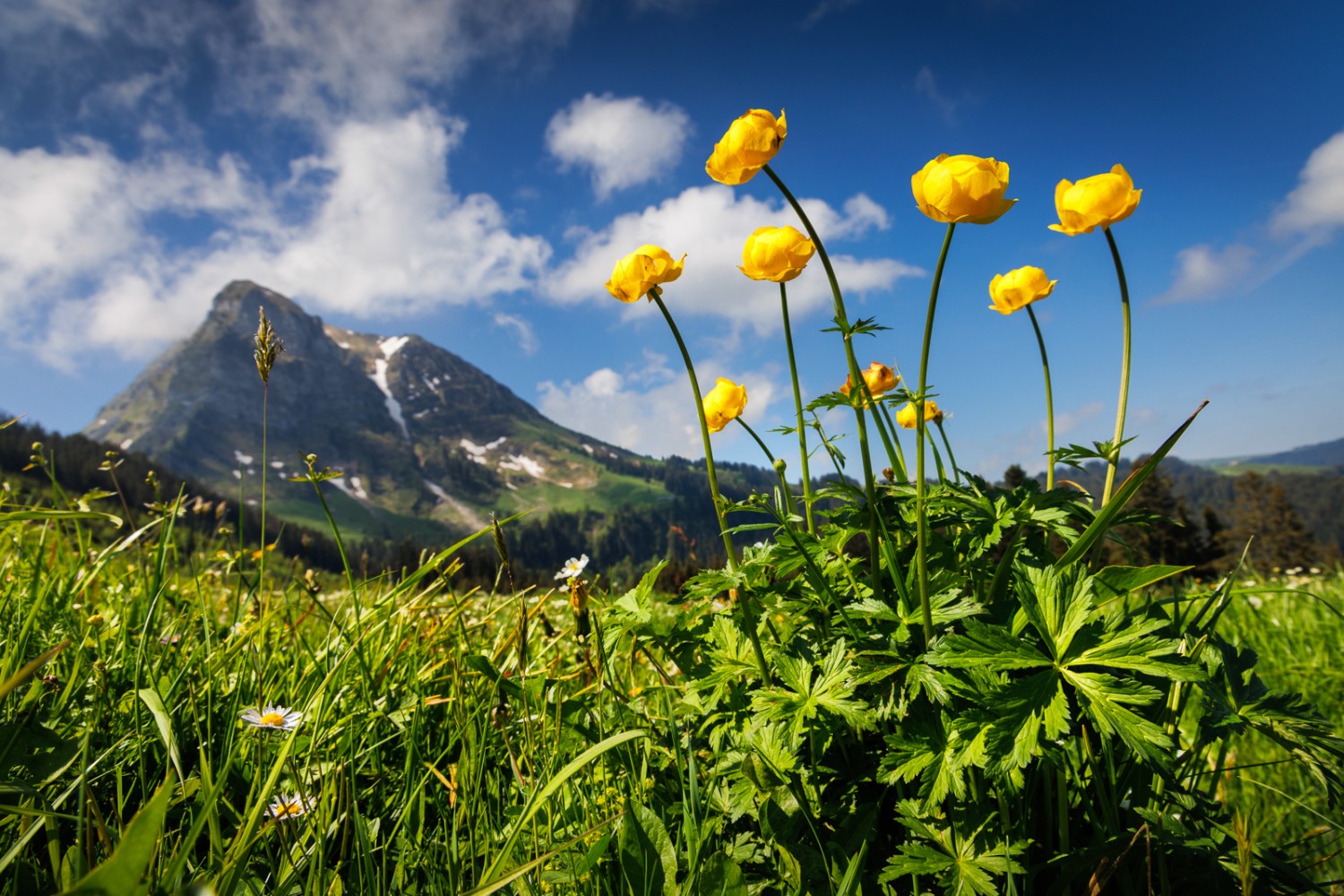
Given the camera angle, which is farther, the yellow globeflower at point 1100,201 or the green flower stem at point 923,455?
the yellow globeflower at point 1100,201

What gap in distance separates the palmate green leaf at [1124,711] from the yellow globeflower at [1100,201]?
1210mm

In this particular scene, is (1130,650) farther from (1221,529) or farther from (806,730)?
(1221,529)

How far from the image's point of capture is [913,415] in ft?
7.34

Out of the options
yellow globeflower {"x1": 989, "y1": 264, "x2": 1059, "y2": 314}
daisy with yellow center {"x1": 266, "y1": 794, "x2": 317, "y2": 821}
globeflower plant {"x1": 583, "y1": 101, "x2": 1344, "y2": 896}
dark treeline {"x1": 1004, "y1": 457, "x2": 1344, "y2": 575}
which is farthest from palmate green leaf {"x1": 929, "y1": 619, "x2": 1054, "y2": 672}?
daisy with yellow center {"x1": 266, "y1": 794, "x2": 317, "y2": 821}

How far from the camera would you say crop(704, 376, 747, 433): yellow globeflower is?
2150mm

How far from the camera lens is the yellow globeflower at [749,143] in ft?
5.69

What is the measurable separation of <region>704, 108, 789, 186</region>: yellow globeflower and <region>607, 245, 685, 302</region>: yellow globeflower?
0.30 meters

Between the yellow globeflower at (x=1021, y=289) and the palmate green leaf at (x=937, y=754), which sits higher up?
the yellow globeflower at (x=1021, y=289)

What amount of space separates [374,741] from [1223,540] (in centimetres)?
4714

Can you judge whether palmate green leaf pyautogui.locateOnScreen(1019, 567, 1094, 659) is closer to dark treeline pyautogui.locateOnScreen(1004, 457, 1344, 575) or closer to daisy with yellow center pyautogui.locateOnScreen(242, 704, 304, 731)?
dark treeline pyautogui.locateOnScreen(1004, 457, 1344, 575)

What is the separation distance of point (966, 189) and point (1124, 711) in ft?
3.67

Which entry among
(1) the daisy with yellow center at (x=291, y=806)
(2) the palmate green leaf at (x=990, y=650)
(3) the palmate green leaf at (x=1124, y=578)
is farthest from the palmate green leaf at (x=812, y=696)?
(1) the daisy with yellow center at (x=291, y=806)

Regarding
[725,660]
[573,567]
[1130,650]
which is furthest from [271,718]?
[1130,650]

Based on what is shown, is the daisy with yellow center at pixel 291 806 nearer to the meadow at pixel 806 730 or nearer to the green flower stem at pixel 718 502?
the meadow at pixel 806 730
